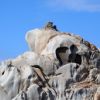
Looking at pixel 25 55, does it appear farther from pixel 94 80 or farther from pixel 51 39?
pixel 94 80

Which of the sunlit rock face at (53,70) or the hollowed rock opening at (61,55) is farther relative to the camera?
the hollowed rock opening at (61,55)

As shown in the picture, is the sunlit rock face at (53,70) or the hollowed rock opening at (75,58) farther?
the hollowed rock opening at (75,58)

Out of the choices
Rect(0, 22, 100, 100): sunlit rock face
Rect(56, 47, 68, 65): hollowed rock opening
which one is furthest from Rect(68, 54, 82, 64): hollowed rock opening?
Rect(56, 47, 68, 65): hollowed rock opening

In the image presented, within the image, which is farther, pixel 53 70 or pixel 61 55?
pixel 61 55

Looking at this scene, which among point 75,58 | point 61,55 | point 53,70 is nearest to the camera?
point 53,70

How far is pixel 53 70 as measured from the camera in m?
42.6

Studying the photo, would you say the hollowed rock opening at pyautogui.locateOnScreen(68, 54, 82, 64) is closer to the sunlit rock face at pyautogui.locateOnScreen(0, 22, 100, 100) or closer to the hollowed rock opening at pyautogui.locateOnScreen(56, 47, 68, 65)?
the sunlit rock face at pyautogui.locateOnScreen(0, 22, 100, 100)

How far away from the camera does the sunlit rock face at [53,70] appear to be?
4116cm

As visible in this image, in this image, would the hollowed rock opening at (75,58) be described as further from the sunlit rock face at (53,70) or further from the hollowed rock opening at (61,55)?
the hollowed rock opening at (61,55)

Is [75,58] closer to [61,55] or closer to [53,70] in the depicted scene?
[61,55]

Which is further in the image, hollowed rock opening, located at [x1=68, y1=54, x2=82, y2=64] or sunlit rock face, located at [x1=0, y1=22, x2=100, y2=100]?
hollowed rock opening, located at [x1=68, y1=54, x2=82, y2=64]

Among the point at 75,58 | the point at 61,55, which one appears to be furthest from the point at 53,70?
the point at 75,58

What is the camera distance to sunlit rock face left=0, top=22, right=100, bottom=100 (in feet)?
135

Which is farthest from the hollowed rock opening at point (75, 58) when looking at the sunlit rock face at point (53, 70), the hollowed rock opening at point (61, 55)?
the hollowed rock opening at point (61, 55)
